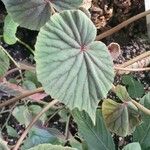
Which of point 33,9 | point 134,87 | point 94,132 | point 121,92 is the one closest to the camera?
point 33,9

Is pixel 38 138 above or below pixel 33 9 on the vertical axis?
below

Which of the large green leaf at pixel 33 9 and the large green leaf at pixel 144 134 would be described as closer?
the large green leaf at pixel 33 9

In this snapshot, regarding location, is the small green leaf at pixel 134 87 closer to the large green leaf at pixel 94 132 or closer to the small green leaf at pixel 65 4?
the large green leaf at pixel 94 132

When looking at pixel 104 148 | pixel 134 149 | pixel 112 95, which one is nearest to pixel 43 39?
pixel 134 149

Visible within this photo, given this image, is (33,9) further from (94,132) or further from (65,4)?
(94,132)

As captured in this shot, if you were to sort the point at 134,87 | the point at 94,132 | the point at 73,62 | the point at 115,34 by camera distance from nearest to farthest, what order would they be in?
the point at 73,62 < the point at 94,132 < the point at 134,87 < the point at 115,34

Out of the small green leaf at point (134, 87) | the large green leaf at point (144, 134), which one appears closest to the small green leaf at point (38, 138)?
the large green leaf at point (144, 134)

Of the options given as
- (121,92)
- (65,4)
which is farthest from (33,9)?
(121,92)
